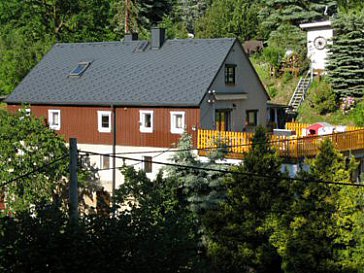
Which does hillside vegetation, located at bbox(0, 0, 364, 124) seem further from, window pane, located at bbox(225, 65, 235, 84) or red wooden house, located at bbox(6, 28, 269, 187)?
window pane, located at bbox(225, 65, 235, 84)

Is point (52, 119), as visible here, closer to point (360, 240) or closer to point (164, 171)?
point (164, 171)

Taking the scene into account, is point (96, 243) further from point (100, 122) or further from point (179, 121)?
point (100, 122)

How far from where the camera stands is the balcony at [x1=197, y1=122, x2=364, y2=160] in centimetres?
2888

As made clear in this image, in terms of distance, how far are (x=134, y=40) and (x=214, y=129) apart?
30.6 ft

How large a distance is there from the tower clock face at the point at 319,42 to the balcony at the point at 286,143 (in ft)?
64.9

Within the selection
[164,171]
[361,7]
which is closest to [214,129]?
[164,171]

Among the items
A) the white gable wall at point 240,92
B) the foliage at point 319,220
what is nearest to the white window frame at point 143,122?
the white gable wall at point 240,92

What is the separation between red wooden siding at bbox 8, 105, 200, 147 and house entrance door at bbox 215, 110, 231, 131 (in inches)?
79.2

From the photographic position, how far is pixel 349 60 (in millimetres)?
43938

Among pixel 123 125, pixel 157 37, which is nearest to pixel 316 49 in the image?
pixel 157 37

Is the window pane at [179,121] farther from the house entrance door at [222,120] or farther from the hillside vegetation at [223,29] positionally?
the hillside vegetation at [223,29]

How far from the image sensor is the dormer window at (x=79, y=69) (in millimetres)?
37744

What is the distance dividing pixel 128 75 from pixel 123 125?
9.69ft

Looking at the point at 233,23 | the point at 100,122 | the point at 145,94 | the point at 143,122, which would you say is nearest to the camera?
the point at 143,122
